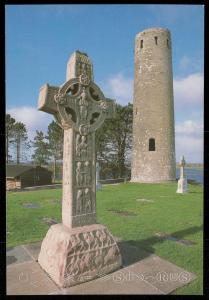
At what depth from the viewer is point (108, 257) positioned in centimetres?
405

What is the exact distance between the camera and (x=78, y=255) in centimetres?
378

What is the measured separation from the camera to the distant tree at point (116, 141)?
3175 cm

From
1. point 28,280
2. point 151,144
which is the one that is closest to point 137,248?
point 28,280

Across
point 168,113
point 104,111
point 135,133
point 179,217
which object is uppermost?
point 168,113

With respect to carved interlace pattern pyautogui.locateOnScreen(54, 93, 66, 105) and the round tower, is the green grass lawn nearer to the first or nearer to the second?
carved interlace pattern pyautogui.locateOnScreen(54, 93, 66, 105)

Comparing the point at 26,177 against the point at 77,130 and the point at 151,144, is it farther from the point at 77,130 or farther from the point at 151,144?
the point at 77,130

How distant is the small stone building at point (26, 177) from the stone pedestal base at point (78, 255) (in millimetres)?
19858

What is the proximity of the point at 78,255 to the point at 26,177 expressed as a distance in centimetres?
2098

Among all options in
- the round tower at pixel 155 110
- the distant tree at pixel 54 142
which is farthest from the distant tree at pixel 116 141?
the round tower at pixel 155 110

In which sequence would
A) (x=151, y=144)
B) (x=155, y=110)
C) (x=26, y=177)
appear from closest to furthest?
1. (x=155, y=110)
2. (x=151, y=144)
3. (x=26, y=177)

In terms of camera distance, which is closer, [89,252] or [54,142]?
[89,252]
